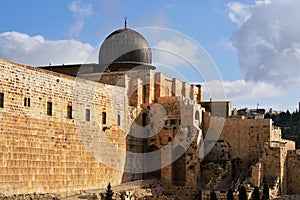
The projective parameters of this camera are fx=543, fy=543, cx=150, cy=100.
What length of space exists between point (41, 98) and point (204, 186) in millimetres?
11387

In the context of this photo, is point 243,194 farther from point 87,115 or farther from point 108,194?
point 87,115

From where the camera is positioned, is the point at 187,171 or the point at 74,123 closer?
the point at 74,123

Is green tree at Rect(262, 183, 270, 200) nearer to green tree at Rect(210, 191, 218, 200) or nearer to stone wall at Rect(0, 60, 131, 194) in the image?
green tree at Rect(210, 191, 218, 200)

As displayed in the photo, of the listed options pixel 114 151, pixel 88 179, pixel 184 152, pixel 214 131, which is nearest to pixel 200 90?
pixel 214 131

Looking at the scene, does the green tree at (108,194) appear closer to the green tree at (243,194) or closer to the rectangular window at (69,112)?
the rectangular window at (69,112)

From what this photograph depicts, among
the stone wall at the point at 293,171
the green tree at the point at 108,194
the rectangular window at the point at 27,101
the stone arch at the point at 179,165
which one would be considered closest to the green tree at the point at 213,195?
the stone arch at the point at 179,165

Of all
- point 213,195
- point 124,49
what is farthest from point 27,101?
point 124,49

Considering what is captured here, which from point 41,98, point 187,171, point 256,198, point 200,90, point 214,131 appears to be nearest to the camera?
point 41,98

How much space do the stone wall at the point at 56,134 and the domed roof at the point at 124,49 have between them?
183 inches

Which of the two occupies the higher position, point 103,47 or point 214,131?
point 103,47

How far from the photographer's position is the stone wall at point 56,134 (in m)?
19.7

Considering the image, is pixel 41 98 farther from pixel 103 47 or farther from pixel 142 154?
pixel 103 47

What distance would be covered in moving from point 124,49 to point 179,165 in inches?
304

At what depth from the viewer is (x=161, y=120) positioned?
30062 millimetres
